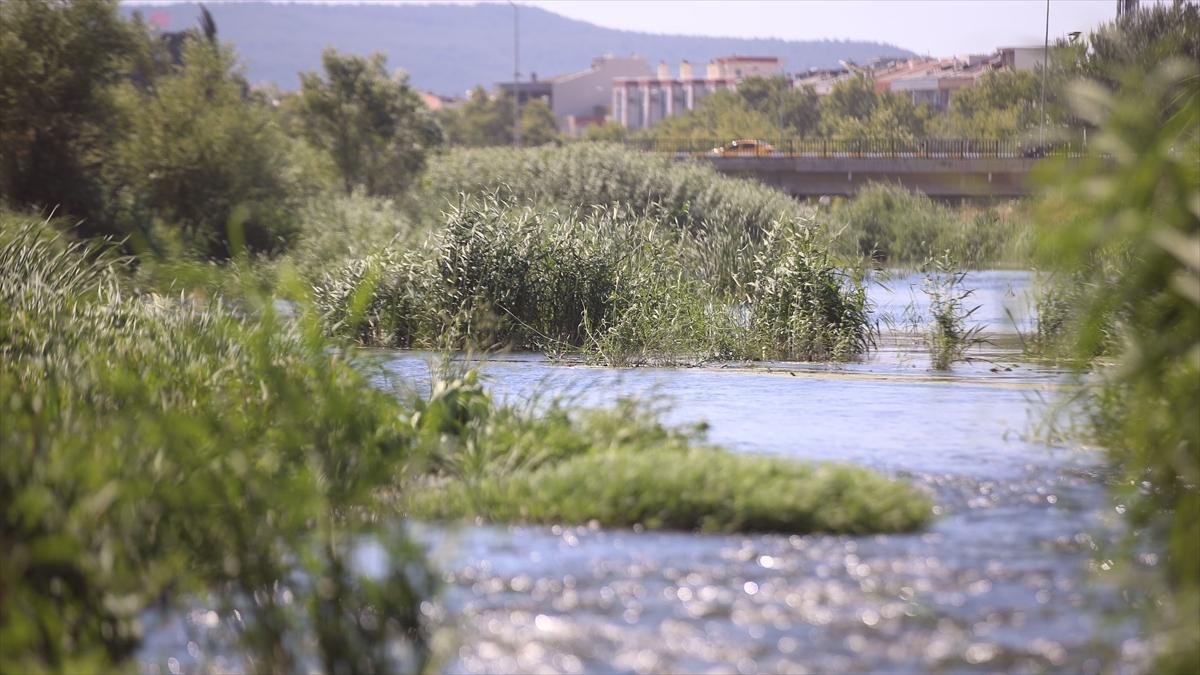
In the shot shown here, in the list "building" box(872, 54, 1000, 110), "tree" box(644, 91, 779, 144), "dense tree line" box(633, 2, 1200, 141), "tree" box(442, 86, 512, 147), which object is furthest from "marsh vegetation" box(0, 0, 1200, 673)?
"tree" box(442, 86, 512, 147)

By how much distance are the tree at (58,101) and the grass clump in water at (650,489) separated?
2266cm

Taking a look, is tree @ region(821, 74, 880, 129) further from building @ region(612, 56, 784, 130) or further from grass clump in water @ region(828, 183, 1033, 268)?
building @ region(612, 56, 784, 130)

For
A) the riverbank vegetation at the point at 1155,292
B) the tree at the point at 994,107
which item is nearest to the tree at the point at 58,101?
the riverbank vegetation at the point at 1155,292

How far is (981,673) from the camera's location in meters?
5.20

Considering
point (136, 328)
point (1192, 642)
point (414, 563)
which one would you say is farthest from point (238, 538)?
point (136, 328)

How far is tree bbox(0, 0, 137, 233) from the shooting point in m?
29.1

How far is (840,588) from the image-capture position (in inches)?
244

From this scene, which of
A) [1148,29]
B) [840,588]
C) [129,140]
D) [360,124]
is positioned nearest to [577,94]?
[360,124]

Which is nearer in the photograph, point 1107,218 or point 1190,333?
point 1107,218

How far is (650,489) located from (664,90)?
6875 inches

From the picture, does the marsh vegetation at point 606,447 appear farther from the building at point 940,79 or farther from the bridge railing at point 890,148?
the building at point 940,79

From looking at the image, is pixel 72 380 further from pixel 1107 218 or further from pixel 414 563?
pixel 1107 218

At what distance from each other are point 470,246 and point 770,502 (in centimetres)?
891

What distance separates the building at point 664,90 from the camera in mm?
165750
